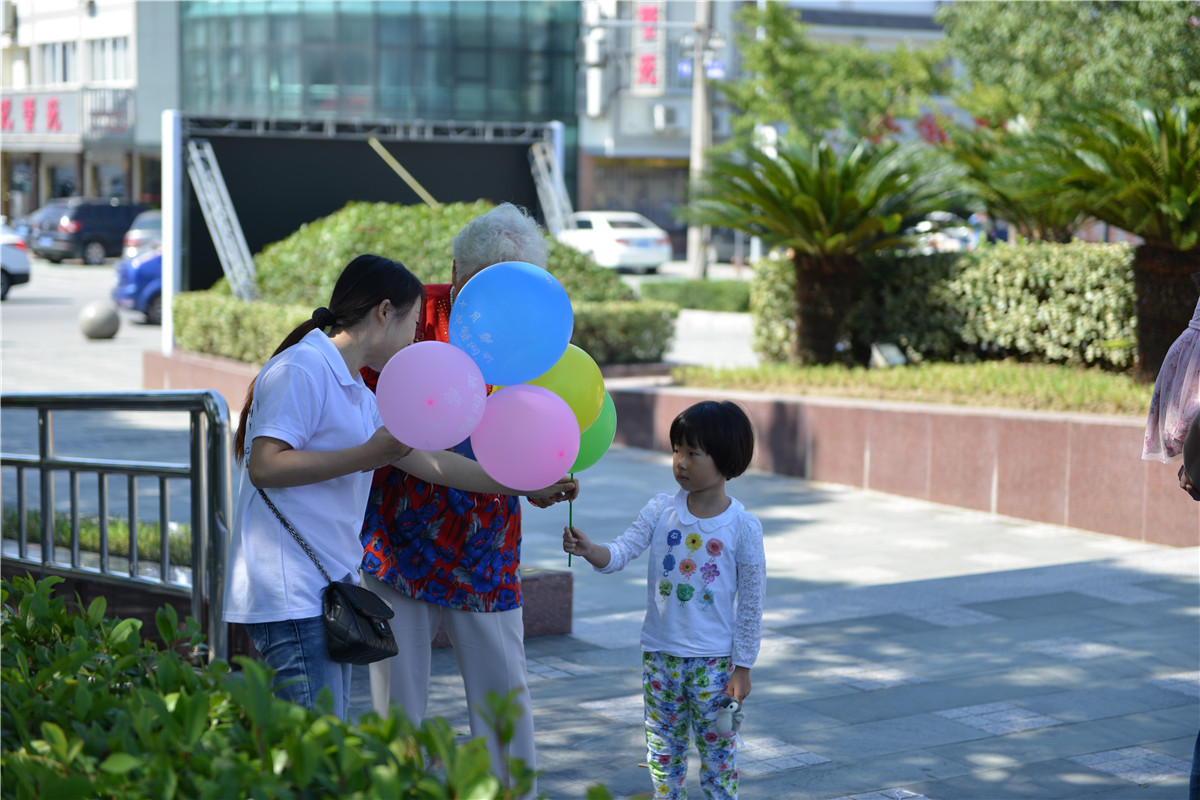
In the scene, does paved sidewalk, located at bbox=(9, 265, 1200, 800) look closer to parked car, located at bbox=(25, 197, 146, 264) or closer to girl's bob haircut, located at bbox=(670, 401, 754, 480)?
girl's bob haircut, located at bbox=(670, 401, 754, 480)

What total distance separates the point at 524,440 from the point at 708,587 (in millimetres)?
699

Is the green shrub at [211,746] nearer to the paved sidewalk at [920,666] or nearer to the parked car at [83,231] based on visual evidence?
the paved sidewalk at [920,666]

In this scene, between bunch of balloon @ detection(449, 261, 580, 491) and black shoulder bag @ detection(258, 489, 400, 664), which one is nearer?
black shoulder bag @ detection(258, 489, 400, 664)

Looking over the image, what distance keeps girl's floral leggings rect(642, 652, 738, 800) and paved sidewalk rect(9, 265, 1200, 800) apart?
590 mm

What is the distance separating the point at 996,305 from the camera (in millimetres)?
12023

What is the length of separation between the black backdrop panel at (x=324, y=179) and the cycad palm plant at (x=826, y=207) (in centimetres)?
556

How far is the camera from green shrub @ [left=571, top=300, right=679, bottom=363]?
1412 centimetres

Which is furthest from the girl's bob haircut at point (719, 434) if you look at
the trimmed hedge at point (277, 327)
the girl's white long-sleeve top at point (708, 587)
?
the trimmed hedge at point (277, 327)

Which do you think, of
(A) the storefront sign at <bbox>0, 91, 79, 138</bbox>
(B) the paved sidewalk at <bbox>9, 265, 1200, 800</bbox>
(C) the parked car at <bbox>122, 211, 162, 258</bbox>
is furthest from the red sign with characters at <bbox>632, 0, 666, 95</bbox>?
(B) the paved sidewalk at <bbox>9, 265, 1200, 800</bbox>

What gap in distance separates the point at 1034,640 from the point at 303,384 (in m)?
4.07

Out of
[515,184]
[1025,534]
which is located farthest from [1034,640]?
[515,184]

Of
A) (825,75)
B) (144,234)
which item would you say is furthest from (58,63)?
(825,75)

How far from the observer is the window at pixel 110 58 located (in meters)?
46.3

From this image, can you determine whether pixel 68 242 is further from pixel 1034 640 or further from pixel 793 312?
pixel 1034 640
